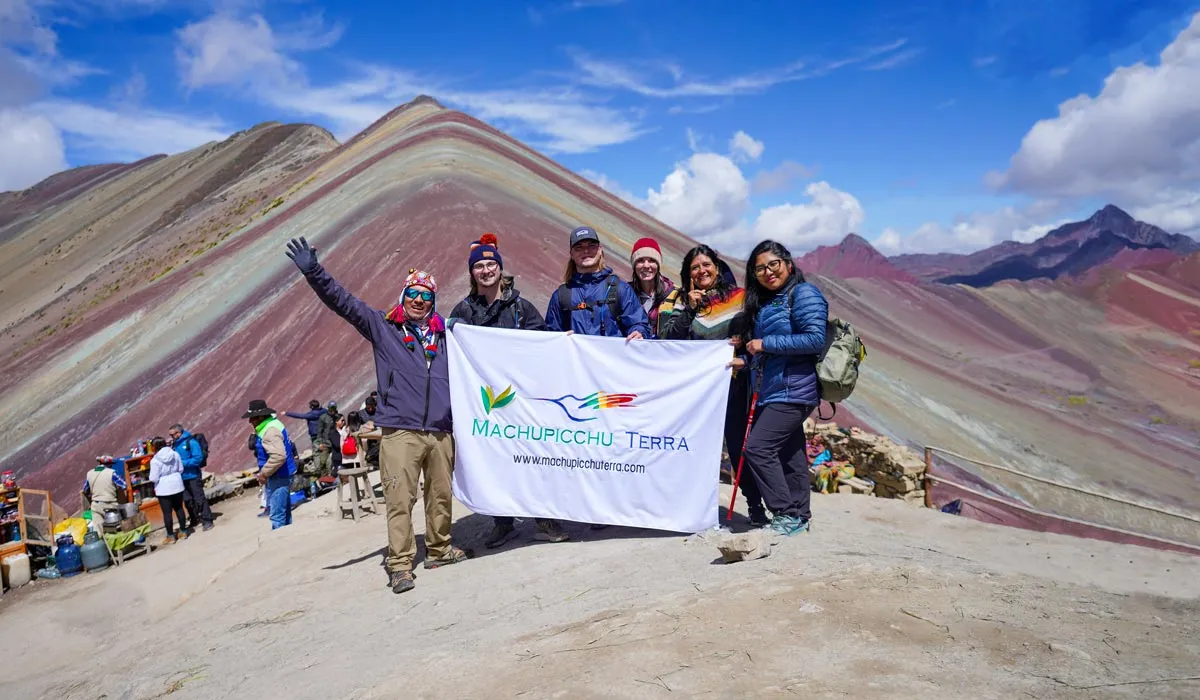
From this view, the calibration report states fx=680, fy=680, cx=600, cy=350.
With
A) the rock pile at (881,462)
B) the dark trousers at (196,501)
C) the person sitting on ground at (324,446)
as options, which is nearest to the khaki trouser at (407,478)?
the rock pile at (881,462)

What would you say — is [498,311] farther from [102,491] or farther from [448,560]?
[102,491]

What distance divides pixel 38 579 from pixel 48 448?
26.0 ft

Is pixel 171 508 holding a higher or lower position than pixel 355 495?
lower

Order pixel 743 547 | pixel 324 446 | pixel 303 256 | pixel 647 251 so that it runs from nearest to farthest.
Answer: pixel 743 547 → pixel 303 256 → pixel 647 251 → pixel 324 446

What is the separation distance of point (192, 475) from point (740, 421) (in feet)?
28.5

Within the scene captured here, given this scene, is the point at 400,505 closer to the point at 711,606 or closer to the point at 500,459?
the point at 500,459

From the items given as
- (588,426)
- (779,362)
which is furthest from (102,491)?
(779,362)

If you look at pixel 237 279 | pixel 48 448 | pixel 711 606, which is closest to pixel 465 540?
pixel 711 606

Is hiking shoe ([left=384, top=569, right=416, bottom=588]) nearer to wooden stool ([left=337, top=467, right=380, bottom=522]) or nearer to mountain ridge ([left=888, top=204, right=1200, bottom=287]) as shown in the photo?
wooden stool ([left=337, top=467, right=380, bottom=522])

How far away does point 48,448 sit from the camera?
50.4 feet

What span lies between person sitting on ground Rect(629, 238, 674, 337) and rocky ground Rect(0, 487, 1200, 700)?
164cm

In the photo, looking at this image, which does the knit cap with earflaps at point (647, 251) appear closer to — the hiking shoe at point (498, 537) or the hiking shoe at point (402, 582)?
the hiking shoe at point (498, 537)

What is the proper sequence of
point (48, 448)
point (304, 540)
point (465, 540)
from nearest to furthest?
1. point (465, 540)
2. point (304, 540)
3. point (48, 448)

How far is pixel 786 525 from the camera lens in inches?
176
